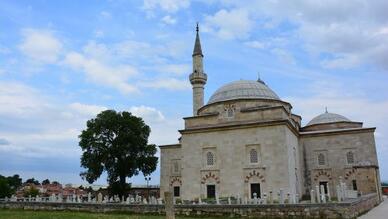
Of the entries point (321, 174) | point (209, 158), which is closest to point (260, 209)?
point (209, 158)

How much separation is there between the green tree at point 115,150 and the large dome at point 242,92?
876 centimetres

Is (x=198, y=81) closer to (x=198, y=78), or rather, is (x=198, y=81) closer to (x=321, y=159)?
(x=198, y=78)

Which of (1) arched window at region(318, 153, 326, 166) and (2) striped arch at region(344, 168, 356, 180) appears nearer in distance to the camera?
(2) striped arch at region(344, 168, 356, 180)

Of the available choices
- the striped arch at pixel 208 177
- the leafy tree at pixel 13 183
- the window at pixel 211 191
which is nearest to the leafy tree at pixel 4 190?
the leafy tree at pixel 13 183

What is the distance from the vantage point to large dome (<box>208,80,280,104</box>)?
2494 centimetres

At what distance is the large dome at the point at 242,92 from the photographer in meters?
24.9

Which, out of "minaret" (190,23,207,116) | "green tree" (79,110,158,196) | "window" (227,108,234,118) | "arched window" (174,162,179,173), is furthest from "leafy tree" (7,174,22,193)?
"window" (227,108,234,118)

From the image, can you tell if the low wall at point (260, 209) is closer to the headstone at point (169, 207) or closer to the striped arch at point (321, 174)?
the striped arch at point (321, 174)

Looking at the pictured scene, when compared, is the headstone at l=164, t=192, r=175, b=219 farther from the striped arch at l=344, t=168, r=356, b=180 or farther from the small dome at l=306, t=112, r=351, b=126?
the small dome at l=306, t=112, r=351, b=126

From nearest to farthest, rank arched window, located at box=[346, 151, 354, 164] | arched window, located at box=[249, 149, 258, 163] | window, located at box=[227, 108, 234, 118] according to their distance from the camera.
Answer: arched window, located at box=[249, 149, 258, 163]
window, located at box=[227, 108, 234, 118]
arched window, located at box=[346, 151, 354, 164]

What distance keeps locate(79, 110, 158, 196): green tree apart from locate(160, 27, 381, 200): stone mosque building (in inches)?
289

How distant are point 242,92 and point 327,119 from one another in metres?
8.35

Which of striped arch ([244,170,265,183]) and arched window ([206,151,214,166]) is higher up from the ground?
arched window ([206,151,214,166])

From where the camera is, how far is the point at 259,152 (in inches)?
866
